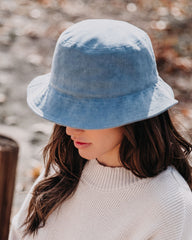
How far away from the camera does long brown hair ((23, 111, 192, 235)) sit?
1117mm

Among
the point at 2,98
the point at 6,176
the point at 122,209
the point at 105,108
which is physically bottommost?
the point at 2,98

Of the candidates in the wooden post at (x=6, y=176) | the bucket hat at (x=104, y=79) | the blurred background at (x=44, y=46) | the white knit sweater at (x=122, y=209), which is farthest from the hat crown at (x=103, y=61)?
the blurred background at (x=44, y=46)

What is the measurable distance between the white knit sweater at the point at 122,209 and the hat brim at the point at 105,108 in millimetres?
246

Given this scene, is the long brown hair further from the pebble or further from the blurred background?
the pebble

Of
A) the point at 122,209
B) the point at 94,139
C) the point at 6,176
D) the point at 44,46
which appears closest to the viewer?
the point at 94,139

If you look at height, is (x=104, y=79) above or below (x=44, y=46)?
above

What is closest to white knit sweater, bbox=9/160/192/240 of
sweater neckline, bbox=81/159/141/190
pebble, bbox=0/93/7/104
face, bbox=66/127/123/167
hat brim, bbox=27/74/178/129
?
sweater neckline, bbox=81/159/141/190

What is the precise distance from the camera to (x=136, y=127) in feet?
3.64

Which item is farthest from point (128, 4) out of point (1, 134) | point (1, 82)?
point (1, 134)

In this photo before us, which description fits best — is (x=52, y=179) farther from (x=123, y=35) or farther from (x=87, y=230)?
(x=123, y=35)

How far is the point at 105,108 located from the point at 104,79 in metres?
0.07

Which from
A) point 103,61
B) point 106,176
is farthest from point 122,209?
point 103,61

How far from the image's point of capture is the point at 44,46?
337 cm

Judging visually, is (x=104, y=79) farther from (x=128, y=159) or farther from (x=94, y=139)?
(x=128, y=159)
